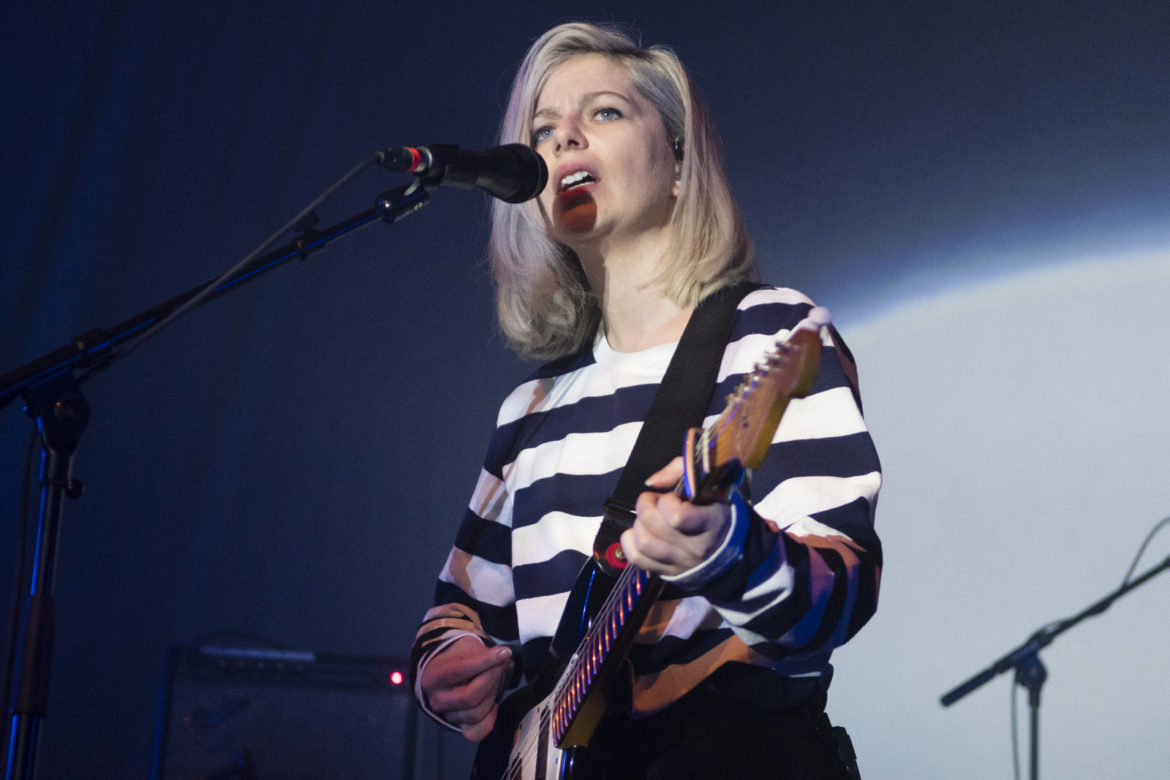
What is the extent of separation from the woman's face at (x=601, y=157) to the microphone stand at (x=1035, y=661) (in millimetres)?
1625

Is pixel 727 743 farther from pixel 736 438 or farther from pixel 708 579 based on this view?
pixel 736 438

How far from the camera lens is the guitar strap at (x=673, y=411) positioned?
54.1 inches

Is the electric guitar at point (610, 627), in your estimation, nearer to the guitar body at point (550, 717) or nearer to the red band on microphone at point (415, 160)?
the guitar body at point (550, 717)

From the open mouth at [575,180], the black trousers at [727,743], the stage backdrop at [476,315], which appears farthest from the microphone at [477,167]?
the stage backdrop at [476,315]

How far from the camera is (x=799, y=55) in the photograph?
355cm

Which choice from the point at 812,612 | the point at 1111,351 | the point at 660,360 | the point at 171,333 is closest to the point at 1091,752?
the point at 1111,351

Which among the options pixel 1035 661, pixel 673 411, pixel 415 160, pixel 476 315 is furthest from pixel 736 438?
pixel 476 315

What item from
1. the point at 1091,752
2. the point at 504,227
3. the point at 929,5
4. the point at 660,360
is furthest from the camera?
the point at 929,5

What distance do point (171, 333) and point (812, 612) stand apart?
9.11 ft

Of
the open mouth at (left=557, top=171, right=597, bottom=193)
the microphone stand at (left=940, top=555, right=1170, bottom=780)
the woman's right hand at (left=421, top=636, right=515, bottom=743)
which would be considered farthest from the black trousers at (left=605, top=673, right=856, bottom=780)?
the microphone stand at (left=940, top=555, right=1170, bottom=780)

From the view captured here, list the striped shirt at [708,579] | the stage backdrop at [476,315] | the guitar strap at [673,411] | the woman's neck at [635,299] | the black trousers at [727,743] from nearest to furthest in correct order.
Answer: the striped shirt at [708,579], the black trousers at [727,743], the guitar strap at [673,411], the woman's neck at [635,299], the stage backdrop at [476,315]

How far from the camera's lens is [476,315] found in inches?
150

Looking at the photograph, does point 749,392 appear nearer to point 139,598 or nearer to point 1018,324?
point 1018,324

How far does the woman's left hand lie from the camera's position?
3.13 feet
